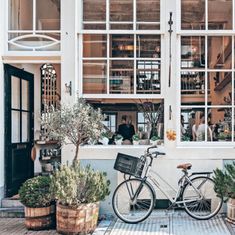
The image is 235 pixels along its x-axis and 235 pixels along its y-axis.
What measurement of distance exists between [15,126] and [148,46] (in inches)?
112

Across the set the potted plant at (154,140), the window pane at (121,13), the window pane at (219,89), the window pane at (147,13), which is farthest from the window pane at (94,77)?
the window pane at (219,89)

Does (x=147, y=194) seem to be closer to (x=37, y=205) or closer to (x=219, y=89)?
(x=37, y=205)

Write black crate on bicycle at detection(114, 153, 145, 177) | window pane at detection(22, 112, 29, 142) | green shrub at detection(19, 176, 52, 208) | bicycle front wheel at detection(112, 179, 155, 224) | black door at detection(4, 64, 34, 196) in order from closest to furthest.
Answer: green shrub at detection(19, 176, 52, 208), bicycle front wheel at detection(112, 179, 155, 224), black crate on bicycle at detection(114, 153, 145, 177), black door at detection(4, 64, 34, 196), window pane at detection(22, 112, 29, 142)

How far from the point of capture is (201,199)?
6336mm

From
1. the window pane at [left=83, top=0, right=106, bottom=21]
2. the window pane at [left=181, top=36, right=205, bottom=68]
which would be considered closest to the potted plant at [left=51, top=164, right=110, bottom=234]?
the window pane at [left=181, top=36, right=205, bottom=68]

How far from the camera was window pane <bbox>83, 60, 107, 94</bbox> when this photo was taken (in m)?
6.89

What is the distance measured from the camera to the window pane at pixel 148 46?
6867 millimetres

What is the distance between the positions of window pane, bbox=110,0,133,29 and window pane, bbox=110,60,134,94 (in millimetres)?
624

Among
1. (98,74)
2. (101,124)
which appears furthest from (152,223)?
(98,74)

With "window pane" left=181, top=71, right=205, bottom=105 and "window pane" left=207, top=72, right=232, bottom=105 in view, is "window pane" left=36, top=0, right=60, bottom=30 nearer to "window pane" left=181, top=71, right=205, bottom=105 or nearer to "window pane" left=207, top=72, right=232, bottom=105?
"window pane" left=181, top=71, right=205, bottom=105

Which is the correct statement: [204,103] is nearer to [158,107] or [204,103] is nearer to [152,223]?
[158,107]

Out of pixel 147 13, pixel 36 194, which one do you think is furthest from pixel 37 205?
pixel 147 13

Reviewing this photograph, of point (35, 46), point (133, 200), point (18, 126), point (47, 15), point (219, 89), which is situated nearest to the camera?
point (133, 200)

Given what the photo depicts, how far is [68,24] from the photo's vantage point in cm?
678
